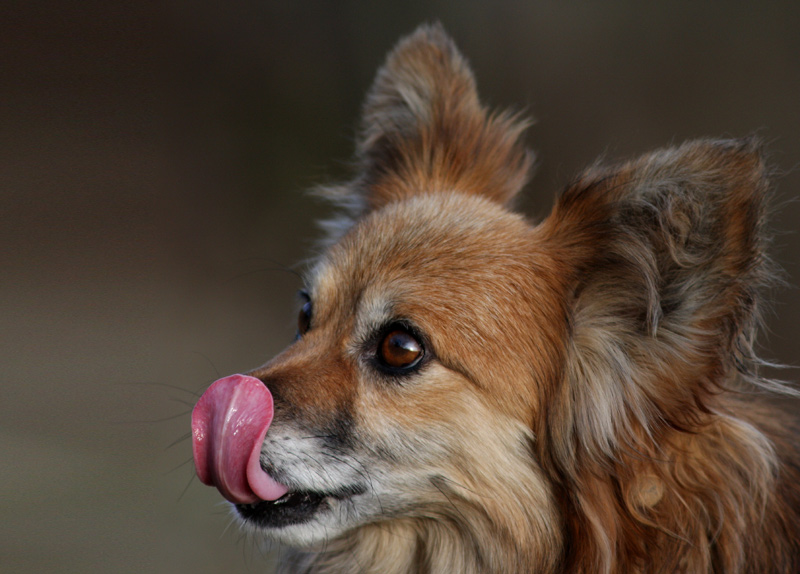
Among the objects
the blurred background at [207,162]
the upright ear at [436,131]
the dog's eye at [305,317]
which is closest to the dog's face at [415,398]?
the dog's eye at [305,317]

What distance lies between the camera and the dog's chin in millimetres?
1879

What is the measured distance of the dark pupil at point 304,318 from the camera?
234 cm

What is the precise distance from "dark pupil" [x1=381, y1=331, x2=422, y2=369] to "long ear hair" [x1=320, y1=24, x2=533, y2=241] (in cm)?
91

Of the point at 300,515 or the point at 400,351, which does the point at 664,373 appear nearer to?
the point at 400,351

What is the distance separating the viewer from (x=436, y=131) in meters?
2.78

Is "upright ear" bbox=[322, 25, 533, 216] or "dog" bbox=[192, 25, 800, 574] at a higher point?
"upright ear" bbox=[322, 25, 533, 216]

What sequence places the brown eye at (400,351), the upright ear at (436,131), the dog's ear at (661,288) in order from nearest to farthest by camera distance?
the dog's ear at (661,288), the brown eye at (400,351), the upright ear at (436,131)

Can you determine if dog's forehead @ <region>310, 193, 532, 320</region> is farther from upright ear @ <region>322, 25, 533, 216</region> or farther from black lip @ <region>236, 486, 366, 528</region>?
black lip @ <region>236, 486, 366, 528</region>

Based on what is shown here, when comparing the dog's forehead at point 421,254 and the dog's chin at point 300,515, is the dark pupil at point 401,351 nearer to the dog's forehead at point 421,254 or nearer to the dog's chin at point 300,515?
the dog's forehead at point 421,254

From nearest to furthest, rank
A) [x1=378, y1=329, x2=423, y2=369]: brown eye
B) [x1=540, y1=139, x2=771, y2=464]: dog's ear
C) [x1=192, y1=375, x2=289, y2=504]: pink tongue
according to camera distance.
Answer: [x1=540, y1=139, x2=771, y2=464]: dog's ear < [x1=192, y1=375, x2=289, y2=504]: pink tongue < [x1=378, y1=329, x2=423, y2=369]: brown eye

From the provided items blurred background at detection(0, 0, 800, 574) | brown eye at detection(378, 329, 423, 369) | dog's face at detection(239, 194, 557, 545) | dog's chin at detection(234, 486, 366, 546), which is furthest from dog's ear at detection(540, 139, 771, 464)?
blurred background at detection(0, 0, 800, 574)

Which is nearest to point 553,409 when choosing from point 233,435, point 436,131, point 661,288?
point 661,288

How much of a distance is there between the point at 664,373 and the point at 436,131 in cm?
138

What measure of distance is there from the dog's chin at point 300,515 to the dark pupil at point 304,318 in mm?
618
